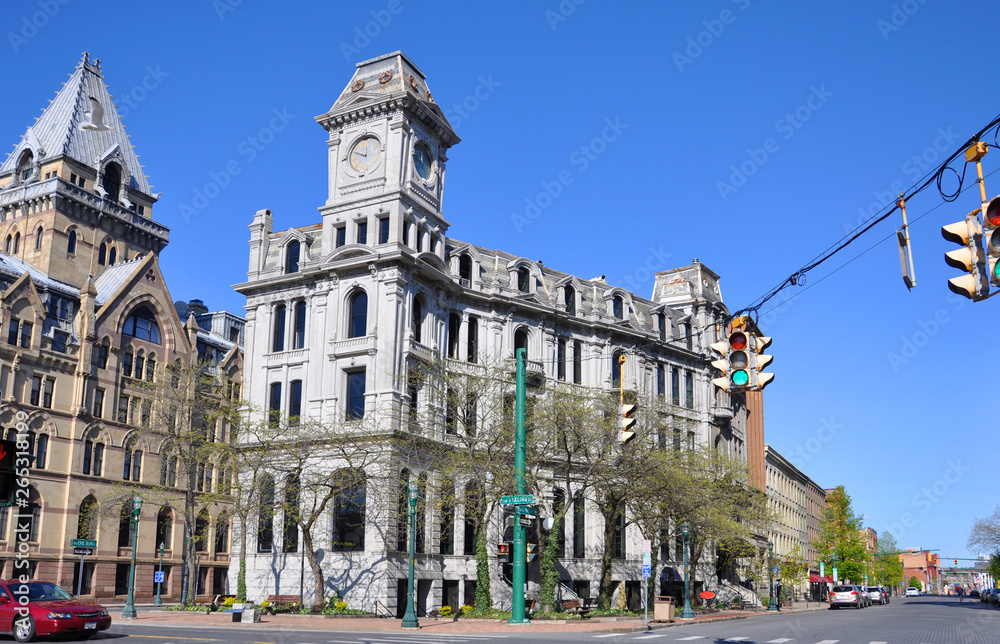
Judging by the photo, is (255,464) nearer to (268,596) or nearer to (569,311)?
(268,596)

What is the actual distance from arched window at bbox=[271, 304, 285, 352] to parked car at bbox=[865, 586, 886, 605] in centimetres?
5842

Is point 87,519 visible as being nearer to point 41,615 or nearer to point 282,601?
point 282,601

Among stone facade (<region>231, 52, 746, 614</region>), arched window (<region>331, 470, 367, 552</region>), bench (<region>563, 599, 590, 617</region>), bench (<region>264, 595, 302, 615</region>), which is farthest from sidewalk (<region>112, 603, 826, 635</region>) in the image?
stone facade (<region>231, 52, 746, 614</region>)

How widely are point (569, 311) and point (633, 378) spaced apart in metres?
6.38

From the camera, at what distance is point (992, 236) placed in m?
9.59

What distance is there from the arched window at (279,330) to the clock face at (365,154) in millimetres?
9197

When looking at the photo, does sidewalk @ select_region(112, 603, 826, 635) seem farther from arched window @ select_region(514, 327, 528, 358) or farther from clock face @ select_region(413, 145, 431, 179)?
clock face @ select_region(413, 145, 431, 179)

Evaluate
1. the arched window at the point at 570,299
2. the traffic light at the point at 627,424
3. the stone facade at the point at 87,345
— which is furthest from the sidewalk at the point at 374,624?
the arched window at the point at 570,299

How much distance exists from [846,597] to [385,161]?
149ft

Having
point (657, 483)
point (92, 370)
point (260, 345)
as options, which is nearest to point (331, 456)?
point (260, 345)

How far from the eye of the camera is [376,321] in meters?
47.1

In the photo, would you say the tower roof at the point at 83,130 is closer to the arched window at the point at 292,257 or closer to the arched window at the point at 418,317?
the arched window at the point at 292,257

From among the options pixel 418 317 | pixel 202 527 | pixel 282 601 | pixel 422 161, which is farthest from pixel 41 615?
pixel 202 527

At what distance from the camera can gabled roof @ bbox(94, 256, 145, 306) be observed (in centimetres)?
6525
